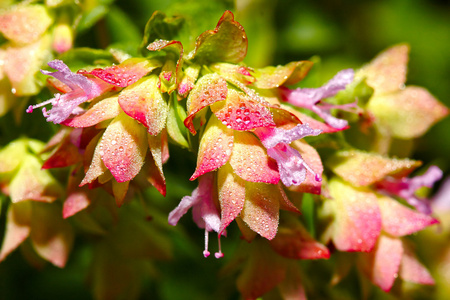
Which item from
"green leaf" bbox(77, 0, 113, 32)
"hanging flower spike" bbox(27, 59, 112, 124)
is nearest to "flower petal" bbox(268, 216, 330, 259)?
"hanging flower spike" bbox(27, 59, 112, 124)

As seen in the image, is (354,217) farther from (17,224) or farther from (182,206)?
(17,224)

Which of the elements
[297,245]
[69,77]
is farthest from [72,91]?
[297,245]

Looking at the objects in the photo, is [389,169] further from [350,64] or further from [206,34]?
[350,64]

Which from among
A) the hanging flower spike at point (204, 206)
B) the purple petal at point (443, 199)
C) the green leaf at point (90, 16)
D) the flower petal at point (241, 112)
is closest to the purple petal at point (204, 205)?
the hanging flower spike at point (204, 206)

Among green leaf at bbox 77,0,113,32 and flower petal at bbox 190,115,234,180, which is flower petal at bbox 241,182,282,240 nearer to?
flower petal at bbox 190,115,234,180

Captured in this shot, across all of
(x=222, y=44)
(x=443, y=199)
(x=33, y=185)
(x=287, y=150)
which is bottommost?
(x=443, y=199)

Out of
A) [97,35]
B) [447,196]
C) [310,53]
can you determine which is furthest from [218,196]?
[310,53]

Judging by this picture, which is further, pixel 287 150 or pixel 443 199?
pixel 443 199
